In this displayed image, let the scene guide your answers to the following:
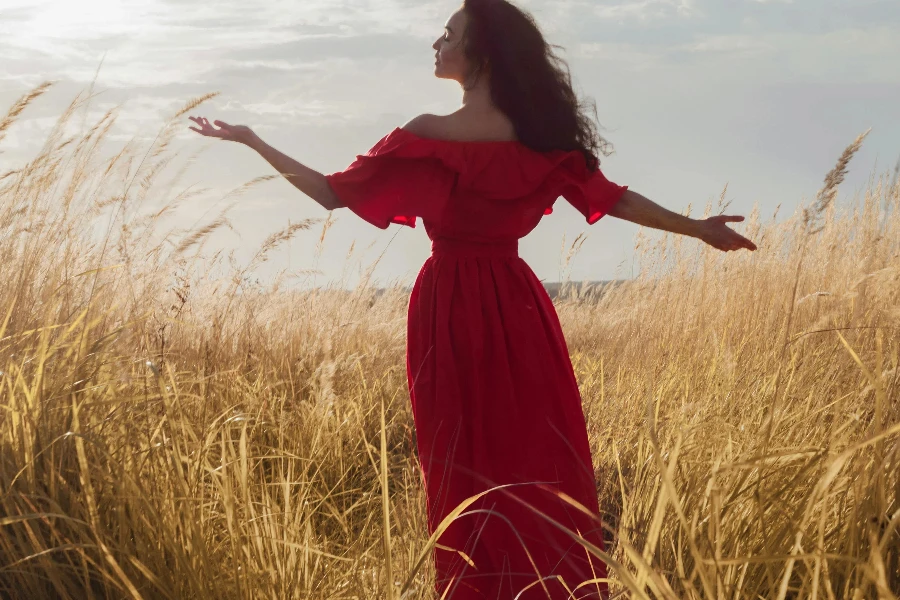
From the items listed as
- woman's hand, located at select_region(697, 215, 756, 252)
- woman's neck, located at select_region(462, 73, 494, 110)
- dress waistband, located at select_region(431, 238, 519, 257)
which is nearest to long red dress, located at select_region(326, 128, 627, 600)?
dress waistband, located at select_region(431, 238, 519, 257)

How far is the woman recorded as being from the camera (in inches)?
85.4

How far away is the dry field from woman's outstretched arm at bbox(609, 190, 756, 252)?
366 millimetres

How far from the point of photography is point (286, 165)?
233 centimetres

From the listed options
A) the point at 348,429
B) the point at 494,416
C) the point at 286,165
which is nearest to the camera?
the point at 494,416

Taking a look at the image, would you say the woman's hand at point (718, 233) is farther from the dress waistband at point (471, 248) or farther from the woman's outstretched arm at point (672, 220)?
the dress waistband at point (471, 248)

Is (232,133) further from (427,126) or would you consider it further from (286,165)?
(427,126)

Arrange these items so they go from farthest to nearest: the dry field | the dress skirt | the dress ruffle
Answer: the dress ruffle
the dress skirt
the dry field

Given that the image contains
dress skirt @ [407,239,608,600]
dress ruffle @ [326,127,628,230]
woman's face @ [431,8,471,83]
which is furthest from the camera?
woman's face @ [431,8,471,83]

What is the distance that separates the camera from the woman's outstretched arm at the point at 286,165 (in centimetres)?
232

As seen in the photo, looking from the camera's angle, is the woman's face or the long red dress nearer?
the long red dress

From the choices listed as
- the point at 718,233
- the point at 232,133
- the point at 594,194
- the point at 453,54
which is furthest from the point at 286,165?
the point at 718,233

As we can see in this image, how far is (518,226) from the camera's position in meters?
2.33

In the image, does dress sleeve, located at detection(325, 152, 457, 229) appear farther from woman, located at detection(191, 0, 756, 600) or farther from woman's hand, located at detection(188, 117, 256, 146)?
woman's hand, located at detection(188, 117, 256, 146)

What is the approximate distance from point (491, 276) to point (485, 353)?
8.1 inches
